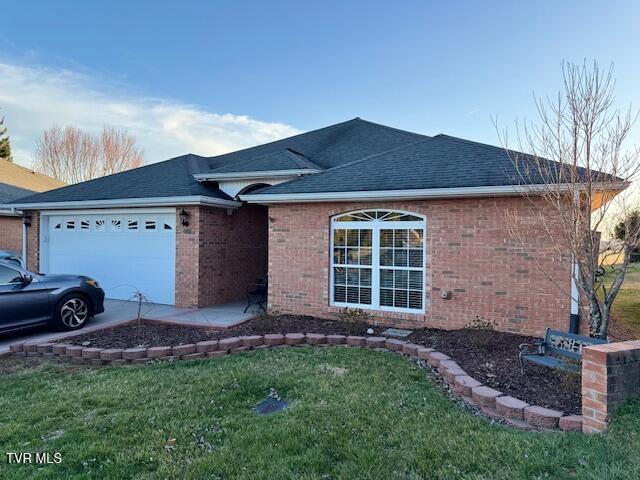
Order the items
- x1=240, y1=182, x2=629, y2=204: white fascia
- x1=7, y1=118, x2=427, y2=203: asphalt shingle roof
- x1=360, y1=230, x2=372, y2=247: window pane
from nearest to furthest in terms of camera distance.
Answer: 1. x1=240, y1=182, x2=629, y2=204: white fascia
2. x1=360, y1=230, x2=372, y2=247: window pane
3. x1=7, y1=118, x2=427, y2=203: asphalt shingle roof

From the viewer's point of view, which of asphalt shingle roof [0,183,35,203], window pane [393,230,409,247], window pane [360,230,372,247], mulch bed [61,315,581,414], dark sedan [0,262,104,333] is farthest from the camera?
asphalt shingle roof [0,183,35,203]

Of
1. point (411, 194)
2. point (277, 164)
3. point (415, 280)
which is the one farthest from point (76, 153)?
point (415, 280)

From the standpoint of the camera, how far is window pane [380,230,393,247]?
8.12m

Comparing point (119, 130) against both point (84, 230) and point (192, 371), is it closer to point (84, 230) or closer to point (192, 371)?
point (84, 230)

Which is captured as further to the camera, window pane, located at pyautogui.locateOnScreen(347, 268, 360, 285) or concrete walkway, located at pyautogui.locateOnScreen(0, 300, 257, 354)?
window pane, located at pyautogui.locateOnScreen(347, 268, 360, 285)

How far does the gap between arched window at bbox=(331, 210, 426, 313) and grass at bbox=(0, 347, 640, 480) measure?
270 centimetres

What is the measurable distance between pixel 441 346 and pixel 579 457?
341 cm

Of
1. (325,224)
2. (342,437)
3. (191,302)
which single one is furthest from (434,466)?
(191,302)

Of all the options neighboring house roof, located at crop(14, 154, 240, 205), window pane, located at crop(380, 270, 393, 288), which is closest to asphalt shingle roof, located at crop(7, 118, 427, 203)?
neighboring house roof, located at crop(14, 154, 240, 205)

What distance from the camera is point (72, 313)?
320 inches

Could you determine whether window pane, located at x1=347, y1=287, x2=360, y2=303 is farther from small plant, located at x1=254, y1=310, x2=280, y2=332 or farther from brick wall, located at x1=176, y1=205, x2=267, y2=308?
brick wall, located at x1=176, y1=205, x2=267, y2=308

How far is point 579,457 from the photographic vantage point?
2967mm

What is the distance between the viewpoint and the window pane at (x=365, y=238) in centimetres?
832

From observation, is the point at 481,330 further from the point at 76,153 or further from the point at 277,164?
the point at 76,153
